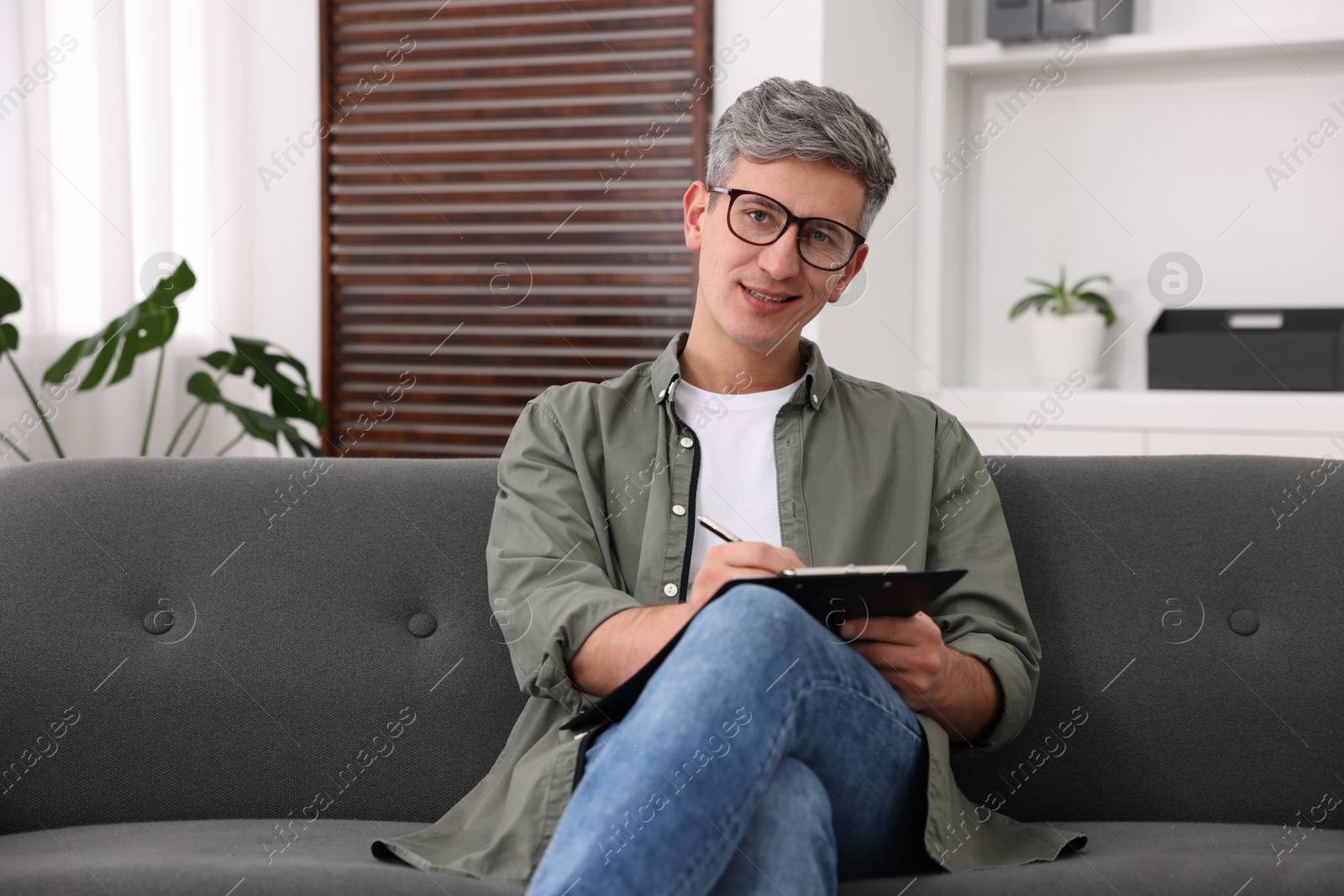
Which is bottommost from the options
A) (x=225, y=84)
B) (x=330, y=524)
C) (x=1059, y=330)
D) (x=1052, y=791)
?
(x=1052, y=791)

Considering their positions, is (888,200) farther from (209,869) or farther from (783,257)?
(209,869)

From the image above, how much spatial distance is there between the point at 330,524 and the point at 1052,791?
99 centimetres

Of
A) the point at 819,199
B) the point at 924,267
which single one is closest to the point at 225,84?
the point at 924,267

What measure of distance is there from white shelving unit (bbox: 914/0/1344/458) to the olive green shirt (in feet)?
4.83

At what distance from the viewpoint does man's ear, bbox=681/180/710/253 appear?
163 centimetres

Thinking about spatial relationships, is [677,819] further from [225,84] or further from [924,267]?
[225,84]

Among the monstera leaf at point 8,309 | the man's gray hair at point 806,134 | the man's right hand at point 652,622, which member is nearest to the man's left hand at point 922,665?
the man's right hand at point 652,622

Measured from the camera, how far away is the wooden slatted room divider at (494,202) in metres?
3.16

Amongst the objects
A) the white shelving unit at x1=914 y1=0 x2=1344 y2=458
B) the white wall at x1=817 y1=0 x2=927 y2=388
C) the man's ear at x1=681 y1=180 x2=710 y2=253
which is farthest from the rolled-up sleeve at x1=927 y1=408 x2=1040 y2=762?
the white shelving unit at x1=914 y1=0 x2=1344 y2=458

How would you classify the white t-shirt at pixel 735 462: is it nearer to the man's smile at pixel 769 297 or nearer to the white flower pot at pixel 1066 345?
the man's smile at pixel 769 297

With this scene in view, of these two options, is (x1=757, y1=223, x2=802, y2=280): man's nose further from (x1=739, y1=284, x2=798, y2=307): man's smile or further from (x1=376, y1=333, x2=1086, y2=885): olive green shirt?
(x1=376, y1=333, x2=1086, y2=885): olive green shirt

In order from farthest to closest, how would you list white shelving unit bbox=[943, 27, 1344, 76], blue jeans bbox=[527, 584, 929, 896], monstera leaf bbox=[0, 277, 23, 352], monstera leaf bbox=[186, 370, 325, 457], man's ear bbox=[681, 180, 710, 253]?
white shelving unit bbox=[943, 27, 1344, 76]
monstera leaf bbox=[186, 370, 325, 457]
monstera leaf bbox=[0, 277, 23, 352]
man's ear bbox=[681, 180, 710, 253]
blue jeans bbox=[527, 584, 929, 896]

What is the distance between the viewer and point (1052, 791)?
1536 millimetres

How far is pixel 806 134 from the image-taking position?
58.5 inches
